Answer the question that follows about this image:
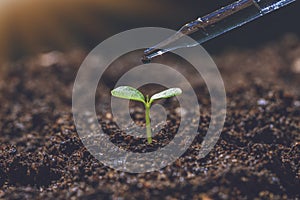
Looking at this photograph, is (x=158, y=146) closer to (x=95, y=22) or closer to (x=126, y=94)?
(x=126, y=94)

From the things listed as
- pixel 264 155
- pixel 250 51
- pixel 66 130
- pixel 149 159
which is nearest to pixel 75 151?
pixel 66 130

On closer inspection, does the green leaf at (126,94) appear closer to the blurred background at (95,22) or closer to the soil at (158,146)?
the soil at (158,146)

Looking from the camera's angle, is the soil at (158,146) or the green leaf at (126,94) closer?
the soil at (158,146)

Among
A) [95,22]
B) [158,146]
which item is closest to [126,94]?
[158,146]

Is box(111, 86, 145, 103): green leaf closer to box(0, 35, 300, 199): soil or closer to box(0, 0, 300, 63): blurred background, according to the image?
box(0, 35, 300, 199): soil

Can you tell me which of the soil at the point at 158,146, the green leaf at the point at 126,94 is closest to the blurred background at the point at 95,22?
the soil at the point at 158,146
